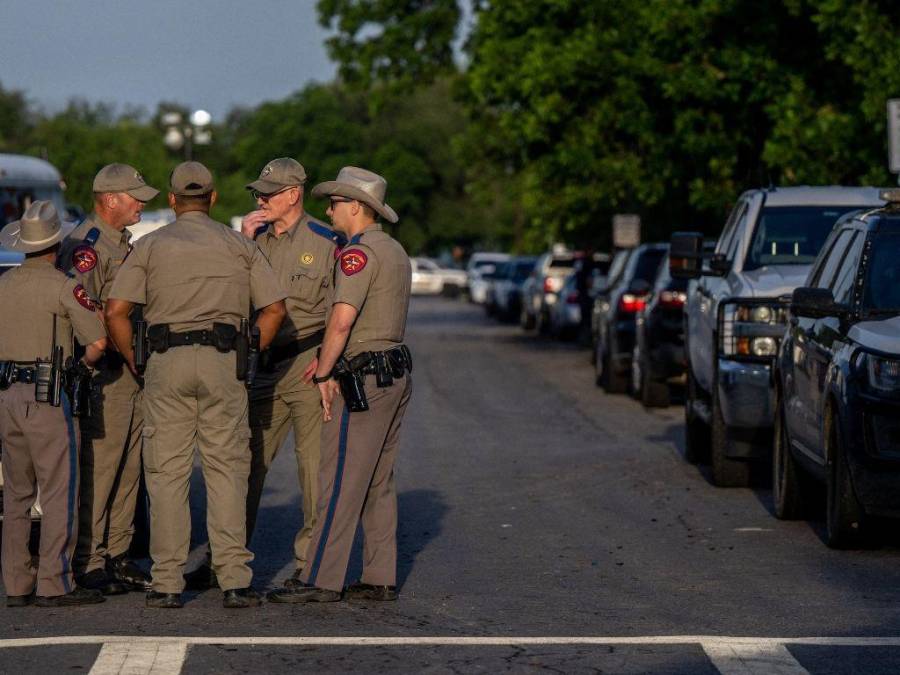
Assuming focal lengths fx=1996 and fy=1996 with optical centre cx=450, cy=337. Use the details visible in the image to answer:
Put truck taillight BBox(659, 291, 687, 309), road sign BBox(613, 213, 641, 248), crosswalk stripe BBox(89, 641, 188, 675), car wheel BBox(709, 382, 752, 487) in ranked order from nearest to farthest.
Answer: crosswalk stripe BBox(89, 641, 188, 675) < car wheel BBox(709, 382, 752, 487) < truck taillight BBox(659, 291, 687, 309) < road sign BBox(613, 213, 641, 248)

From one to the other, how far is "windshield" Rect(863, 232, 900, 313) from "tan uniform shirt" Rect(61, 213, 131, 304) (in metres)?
4.09

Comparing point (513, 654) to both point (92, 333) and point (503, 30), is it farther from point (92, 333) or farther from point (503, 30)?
point (503, 30)

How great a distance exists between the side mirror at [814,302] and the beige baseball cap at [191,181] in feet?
11.7

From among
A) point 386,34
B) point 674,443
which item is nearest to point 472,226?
point 386,34

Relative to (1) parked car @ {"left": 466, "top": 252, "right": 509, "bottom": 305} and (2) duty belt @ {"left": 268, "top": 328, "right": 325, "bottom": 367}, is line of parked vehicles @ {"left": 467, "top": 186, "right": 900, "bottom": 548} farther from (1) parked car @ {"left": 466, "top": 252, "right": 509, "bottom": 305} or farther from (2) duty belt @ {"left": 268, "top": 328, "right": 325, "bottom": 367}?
(1) parked car @ {"left": 466, "top": 252, "right": 509, "bottom": 305}

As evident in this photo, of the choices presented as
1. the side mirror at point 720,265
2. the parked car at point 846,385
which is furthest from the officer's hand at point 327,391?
the side mirror at point 720,265

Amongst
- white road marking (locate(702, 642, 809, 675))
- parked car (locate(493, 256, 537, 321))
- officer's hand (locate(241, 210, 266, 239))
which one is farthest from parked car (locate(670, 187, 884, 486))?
parked car (locate(493, 256, 537, 321))

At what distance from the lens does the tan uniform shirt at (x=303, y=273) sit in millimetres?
9555

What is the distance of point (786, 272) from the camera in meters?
14.0

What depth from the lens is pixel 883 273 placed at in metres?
11.1

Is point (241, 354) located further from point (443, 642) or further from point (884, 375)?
point (884, 375)

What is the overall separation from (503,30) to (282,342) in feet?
82.3

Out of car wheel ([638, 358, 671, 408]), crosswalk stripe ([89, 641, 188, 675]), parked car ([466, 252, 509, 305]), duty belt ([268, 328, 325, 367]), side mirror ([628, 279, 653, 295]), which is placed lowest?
parked car ([466, 252, 509, 305])

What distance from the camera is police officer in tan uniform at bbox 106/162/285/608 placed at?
8.76 meters
